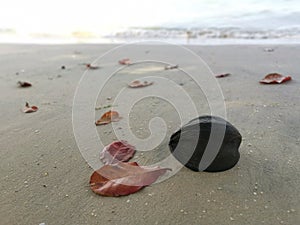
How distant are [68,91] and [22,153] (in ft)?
3.39

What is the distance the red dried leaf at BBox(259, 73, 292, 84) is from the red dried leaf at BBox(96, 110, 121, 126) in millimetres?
1158

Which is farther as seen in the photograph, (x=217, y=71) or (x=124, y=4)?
(x=124, y=4)

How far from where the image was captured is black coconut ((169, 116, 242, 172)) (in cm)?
135

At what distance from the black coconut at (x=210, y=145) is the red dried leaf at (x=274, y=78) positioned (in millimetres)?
1267

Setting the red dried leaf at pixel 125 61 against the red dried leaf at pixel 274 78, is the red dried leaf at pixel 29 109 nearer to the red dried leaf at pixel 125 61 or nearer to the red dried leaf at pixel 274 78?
the red dried leaf at pixel 125 61

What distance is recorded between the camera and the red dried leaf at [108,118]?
75.2 inches

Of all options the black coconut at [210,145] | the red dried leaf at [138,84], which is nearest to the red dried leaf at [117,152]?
the black coconut at [210,145]

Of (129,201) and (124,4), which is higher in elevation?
(124,4)

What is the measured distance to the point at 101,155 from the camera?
5.07 feet

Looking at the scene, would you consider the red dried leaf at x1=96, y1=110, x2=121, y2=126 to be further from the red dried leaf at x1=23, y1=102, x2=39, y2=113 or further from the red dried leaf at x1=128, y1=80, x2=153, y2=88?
the red dried leaf at x1=128, y1=80, x2=153, y2=88

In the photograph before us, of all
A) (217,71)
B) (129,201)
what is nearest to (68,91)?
(217,71)

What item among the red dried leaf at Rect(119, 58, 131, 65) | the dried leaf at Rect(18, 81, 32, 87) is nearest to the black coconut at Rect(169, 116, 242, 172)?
the dried leaf at Rect(18, 81, 32, 87)

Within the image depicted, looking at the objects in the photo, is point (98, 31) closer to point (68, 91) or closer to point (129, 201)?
point (68, 91)

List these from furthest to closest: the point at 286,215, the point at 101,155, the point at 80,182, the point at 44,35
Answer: the point at 44,35 → the point at 101,155 → the point at 80,182 → the point at 286,215
